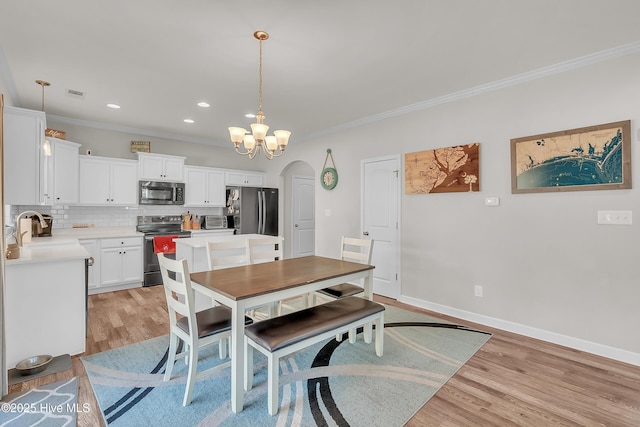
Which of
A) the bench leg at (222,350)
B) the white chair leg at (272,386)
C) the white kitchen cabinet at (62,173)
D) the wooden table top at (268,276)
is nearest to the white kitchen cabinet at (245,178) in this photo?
the white kitchen cabinet at (62,173)

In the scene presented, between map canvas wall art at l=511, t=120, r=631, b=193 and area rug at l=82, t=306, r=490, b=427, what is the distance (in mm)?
1656

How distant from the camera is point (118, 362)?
2514 mm

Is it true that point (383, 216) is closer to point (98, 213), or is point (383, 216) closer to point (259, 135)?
point (259, 135)

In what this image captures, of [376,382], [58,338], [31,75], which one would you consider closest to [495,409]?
[376,382]

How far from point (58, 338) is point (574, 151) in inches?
190

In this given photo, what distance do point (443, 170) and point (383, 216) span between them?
1.06 meters

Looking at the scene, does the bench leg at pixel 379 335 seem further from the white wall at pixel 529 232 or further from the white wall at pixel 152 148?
the white wall at pixel 152 148

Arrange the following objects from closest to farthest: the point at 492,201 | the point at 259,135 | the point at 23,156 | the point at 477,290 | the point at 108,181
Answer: the point at 259,135 < the point at 23,156 < the point at 492,201 < the point at 477,290 < the point at 108,181

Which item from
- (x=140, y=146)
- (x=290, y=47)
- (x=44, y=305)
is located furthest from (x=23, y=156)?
(x=290, y=47)

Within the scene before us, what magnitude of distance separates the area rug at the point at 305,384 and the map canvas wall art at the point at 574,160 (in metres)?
1.66

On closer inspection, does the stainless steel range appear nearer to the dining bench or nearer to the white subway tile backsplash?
the white subway tile backsplash

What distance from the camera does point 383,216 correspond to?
172 inches

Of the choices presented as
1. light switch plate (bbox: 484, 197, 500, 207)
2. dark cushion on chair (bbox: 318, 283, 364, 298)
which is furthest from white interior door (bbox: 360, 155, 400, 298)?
dark cushion on chair (bbox: 318, 283, 364, 298)

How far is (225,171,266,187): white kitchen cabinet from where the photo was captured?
20.0ft
